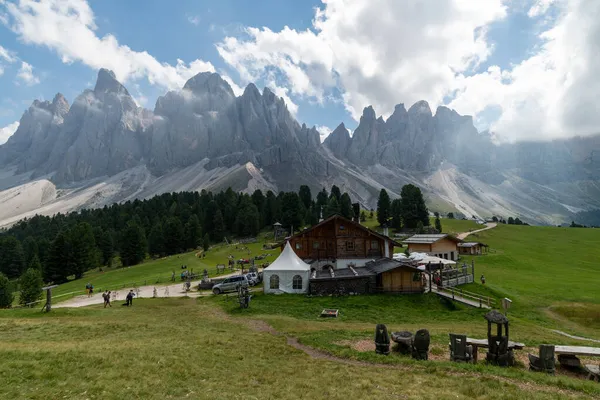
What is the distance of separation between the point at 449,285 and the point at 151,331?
31.1m

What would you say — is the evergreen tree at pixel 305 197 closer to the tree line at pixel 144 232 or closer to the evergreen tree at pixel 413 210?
the tree line at pixel 144 232

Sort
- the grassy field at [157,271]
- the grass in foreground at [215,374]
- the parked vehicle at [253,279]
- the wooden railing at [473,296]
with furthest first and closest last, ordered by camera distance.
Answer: the grassy field at [157,271]
the parked vehicle at [253,279]
the wooden railing at [473,296]
the grass in foreground at [215,374]

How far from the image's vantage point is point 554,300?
107 feet

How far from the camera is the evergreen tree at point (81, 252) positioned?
7062 cm

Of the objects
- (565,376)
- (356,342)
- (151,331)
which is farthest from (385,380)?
(151,331)

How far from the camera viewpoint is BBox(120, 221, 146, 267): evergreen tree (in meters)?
80.2

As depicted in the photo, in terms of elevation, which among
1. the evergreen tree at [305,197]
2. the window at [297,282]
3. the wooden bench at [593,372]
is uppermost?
the evergreen tree at [305,197]

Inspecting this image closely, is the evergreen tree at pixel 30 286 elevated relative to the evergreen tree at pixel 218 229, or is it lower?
lower

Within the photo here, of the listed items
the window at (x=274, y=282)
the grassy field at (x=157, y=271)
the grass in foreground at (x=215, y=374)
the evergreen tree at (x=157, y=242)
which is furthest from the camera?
the evergreen tree at (x=157, y=242)

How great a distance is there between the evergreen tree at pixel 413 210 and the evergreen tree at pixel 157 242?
6734 cm

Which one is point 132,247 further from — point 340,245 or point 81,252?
point 340,245

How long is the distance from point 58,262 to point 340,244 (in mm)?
63072

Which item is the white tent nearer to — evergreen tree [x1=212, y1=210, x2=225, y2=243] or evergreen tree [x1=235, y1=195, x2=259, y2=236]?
evergreen tree [x1=235, y1=195, x2=259, y2=236]

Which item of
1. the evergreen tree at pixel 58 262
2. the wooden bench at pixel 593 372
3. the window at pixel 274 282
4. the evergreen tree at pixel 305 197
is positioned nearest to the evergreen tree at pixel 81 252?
the evergreen tree at pixel 58 262
